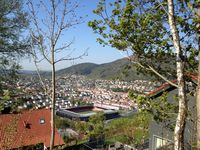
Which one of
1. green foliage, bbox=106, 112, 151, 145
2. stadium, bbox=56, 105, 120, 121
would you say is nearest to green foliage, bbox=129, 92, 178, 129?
green foliage, bbox=106, 112, 151, 145

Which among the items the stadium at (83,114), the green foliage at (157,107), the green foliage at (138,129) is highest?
the green foliage at (157,107)

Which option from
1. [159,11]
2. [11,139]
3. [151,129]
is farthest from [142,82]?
[151,129]

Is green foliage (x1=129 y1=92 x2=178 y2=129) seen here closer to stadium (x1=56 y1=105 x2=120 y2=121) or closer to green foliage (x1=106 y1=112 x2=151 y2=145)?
green foliage (x1=106 y1=112 x2=151 y2=145)

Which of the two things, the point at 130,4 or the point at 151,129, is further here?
the point at 151,129

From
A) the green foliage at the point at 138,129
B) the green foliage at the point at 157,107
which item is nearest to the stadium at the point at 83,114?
the green foliage at the point at 138,129

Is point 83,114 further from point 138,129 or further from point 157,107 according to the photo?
point 157,107

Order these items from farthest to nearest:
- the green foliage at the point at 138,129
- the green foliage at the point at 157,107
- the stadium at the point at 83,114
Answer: the stadium at the point at 83,114
the green foliage at the point at 138,129
the green foliage at the point at 157,107

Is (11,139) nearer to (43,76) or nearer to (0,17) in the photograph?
(43,76)

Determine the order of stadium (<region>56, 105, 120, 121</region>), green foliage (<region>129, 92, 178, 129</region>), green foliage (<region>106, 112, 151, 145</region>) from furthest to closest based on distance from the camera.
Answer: stadium (<region>56, 105, 120, 121</region>) → green foliage (<region>106, 112, 151, 145</region>) → green foliage (<region>129, 92, 178, 129</region>)

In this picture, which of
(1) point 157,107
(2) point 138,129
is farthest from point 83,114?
(1) point 157,107

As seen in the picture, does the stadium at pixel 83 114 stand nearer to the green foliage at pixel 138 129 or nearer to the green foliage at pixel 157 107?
the green foliage at pixel 138 129

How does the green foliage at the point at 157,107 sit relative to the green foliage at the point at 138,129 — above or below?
above
